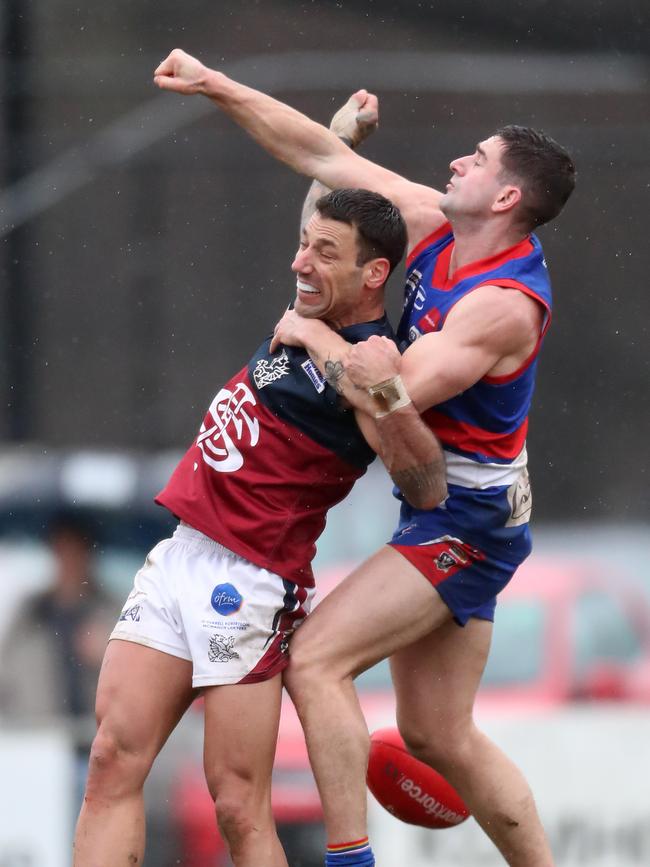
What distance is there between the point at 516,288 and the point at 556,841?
11.0 ft

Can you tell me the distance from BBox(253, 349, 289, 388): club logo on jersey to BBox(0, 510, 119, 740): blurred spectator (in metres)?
3.37

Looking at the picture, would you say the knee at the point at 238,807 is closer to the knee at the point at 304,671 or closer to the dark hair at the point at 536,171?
the knee at the point at 304,671

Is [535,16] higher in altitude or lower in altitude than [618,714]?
higher

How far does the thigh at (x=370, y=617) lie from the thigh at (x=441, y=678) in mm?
165

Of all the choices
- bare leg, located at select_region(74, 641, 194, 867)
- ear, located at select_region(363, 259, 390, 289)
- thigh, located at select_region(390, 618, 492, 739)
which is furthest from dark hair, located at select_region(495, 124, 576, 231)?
bare leg, located at select_region(74, 641, 194, 867)

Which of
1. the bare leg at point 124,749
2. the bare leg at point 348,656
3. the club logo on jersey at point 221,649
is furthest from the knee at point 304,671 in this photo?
the bare leg at point 124,749

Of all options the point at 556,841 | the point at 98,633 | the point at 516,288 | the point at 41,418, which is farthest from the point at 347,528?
the point at 516,288

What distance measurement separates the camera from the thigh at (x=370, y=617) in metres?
3.57

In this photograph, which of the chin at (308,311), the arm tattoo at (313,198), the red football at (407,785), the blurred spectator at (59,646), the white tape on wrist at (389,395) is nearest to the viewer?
the white tape on wrist at (389,395)

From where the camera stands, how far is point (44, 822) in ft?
19.9

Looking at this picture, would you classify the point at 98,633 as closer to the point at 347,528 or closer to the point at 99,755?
the point at 347,528

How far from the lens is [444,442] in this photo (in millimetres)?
3691

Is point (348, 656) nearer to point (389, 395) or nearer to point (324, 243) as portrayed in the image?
point (389, 395)

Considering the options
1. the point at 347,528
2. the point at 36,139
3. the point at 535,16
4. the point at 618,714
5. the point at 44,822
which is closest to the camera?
the point at 44,822
